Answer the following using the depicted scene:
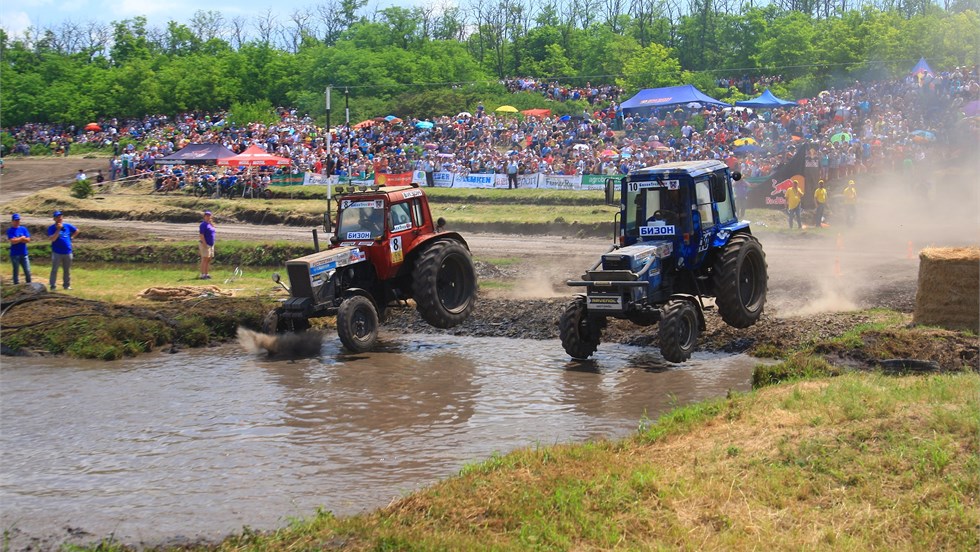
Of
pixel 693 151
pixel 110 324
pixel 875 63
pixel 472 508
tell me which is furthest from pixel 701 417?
pixel 875 63

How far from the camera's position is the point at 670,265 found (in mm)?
14016

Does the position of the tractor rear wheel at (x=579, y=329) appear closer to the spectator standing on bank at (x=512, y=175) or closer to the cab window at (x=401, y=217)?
the cab window at (x=401, y=217)

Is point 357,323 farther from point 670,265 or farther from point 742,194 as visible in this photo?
point 742,194

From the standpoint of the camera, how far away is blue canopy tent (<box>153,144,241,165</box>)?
46062mm

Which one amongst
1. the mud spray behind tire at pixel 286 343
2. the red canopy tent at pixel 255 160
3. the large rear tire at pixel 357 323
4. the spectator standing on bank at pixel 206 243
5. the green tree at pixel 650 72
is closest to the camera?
the large rear tire at pixel 357 323

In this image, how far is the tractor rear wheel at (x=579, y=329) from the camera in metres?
13.7

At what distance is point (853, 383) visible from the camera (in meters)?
9.45

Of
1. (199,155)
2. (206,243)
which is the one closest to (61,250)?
(206,243)

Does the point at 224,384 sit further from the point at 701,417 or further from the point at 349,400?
the point at 701,417

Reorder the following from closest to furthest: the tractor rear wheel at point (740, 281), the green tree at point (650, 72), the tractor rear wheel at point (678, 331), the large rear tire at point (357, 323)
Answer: the tractor rear wheel at point (678, 331) → the tractor rear wheel at point (740, 281) → the large rear tire at point (357, 323) → the green tree at point (650, 72)

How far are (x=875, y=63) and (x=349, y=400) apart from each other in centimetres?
4095

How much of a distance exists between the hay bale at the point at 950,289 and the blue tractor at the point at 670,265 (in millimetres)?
2312

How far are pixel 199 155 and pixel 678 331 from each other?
37.3m

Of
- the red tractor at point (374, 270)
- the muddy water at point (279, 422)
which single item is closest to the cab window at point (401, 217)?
the red tractor at point (374, 270)
